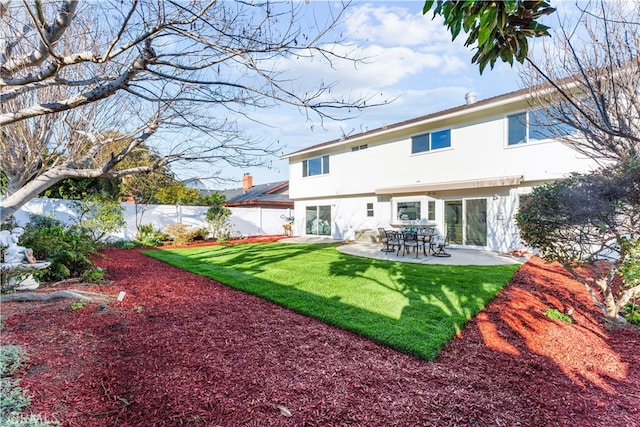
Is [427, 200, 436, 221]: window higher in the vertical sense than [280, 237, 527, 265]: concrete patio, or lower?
higher

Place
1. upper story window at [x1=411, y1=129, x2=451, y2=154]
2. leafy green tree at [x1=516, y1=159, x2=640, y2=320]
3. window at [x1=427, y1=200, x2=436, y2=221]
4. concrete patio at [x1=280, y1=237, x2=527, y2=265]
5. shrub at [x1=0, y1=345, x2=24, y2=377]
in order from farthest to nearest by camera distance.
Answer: window at [x1=427, y1=200, x2=436, y2=221] → upper story window at [x1=411, y1=129, x2=451, y2=154] → concrete patio at [x1=280, y1=237, x2=527, y2=265] → leafy green tree at [x1=516, y1=159, x2=640, y2=320] → shrub at [x1=0, y1=345, x2=24, y2=377]

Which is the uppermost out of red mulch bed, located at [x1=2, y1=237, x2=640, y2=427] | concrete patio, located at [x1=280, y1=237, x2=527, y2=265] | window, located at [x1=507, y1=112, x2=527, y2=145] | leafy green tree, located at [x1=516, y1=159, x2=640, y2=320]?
window, located at [x1=507, y1=112, x2=527, y2=145]

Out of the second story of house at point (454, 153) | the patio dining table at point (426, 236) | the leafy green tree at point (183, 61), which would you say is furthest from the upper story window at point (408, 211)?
the leafy green tree at point (183, 61)

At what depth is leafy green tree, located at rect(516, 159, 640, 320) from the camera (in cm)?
454

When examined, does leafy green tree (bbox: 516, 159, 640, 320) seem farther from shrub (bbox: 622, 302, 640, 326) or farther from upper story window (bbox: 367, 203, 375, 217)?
upper story window (bbox: 367, 203, 375, 217)

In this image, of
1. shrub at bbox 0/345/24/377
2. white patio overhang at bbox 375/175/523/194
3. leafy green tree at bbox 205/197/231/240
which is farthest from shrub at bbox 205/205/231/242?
shrub at bbox 0/345/24/377

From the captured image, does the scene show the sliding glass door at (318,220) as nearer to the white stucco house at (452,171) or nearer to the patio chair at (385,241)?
the white stucco house at (452,171)

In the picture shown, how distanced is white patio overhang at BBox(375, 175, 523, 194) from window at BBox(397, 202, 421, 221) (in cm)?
75

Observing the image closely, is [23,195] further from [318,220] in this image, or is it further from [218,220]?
[318,220]

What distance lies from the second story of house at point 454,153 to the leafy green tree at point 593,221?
12.1ft

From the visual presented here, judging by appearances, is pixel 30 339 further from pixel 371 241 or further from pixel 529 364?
pixel 371 241

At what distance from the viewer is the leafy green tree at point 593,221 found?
454 cm

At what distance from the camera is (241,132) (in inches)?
249

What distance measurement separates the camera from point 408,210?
1570cm
